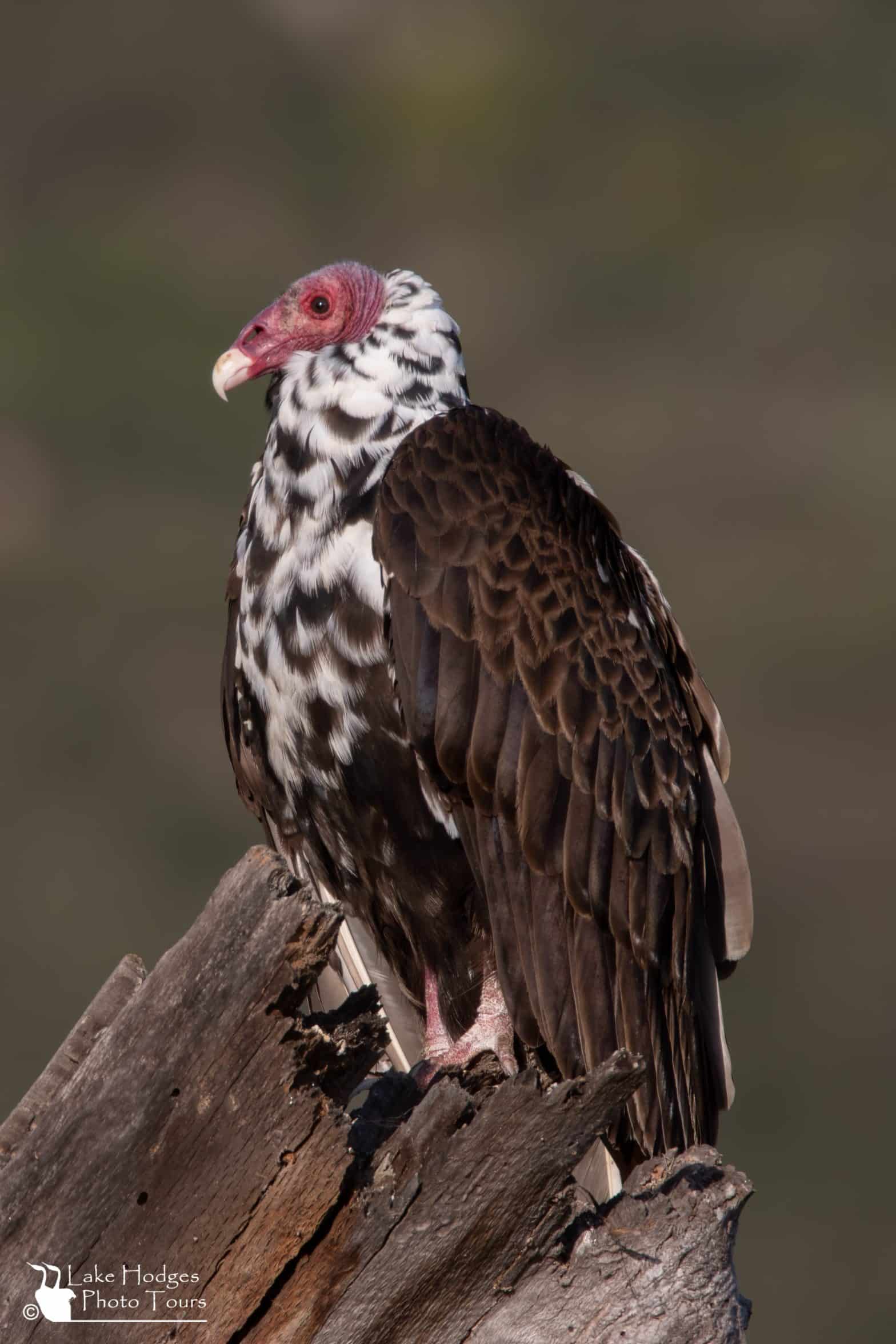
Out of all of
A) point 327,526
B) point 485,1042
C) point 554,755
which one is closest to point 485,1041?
point 485,1042

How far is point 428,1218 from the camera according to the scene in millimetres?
3170

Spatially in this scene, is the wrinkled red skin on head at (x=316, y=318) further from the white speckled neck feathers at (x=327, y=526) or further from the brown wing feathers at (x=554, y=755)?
the brown wing feathers at (x=554, y=755)

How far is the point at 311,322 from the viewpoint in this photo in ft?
15.7

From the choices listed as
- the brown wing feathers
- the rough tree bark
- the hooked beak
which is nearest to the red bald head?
the hooked beak

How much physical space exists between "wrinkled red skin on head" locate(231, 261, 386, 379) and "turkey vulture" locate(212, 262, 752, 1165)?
0.25 ft

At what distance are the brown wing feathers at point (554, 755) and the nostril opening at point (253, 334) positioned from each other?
0.68 m

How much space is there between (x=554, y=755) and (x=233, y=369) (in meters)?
1.33

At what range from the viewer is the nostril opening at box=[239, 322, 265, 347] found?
15.7 feet

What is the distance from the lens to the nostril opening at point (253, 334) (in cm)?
479

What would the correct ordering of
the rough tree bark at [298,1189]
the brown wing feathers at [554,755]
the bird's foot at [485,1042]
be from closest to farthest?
the rough tree bark at [298,1189] < the brown wing feathers at [554,755] < the bird's foot at [485,1042]

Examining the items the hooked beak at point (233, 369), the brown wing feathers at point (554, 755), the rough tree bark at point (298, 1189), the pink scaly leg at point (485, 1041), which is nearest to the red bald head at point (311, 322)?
the hooked beak at point (233, 369)

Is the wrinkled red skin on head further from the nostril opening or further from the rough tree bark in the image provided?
the rough tree bark

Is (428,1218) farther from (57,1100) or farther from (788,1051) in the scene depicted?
(788,1051)

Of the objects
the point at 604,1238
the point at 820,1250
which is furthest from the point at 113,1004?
the point at 820,1250
